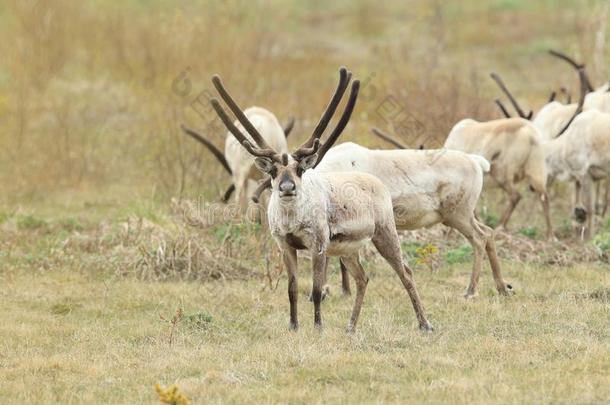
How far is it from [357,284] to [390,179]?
5.40 feet

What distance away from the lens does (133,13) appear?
2089 cm

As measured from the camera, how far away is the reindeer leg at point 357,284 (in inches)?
344

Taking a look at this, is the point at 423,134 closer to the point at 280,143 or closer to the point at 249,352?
the point at 280,143

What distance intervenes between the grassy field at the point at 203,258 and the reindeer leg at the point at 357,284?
16 centimetres

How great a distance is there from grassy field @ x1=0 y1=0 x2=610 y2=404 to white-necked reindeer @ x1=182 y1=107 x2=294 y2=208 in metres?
0.67

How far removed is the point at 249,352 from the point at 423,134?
9301 millimetres

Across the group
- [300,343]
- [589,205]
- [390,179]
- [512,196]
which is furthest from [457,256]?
[300,343]

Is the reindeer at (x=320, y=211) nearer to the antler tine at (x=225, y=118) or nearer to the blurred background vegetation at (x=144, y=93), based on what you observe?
the antler tine at (x=225, y=118)

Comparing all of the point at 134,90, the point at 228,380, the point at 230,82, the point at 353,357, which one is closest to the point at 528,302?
the point at 353,357

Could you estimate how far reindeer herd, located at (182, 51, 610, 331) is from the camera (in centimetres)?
824

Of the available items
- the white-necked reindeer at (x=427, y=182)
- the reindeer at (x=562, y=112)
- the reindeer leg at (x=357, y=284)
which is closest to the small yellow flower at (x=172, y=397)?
the reindeer leg at (x=357, y=284)

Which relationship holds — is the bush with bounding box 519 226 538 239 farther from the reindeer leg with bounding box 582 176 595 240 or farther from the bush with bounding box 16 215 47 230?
the bush with bounding box 16 215 47 230

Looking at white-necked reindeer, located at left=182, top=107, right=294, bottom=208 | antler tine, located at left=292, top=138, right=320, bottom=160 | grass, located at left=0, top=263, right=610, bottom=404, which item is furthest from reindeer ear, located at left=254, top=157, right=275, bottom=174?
white-necked reindeer, located at left=182, top=107, right=294, bottom=208

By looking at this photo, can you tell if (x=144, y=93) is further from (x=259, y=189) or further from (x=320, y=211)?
(x=320, y=211)
